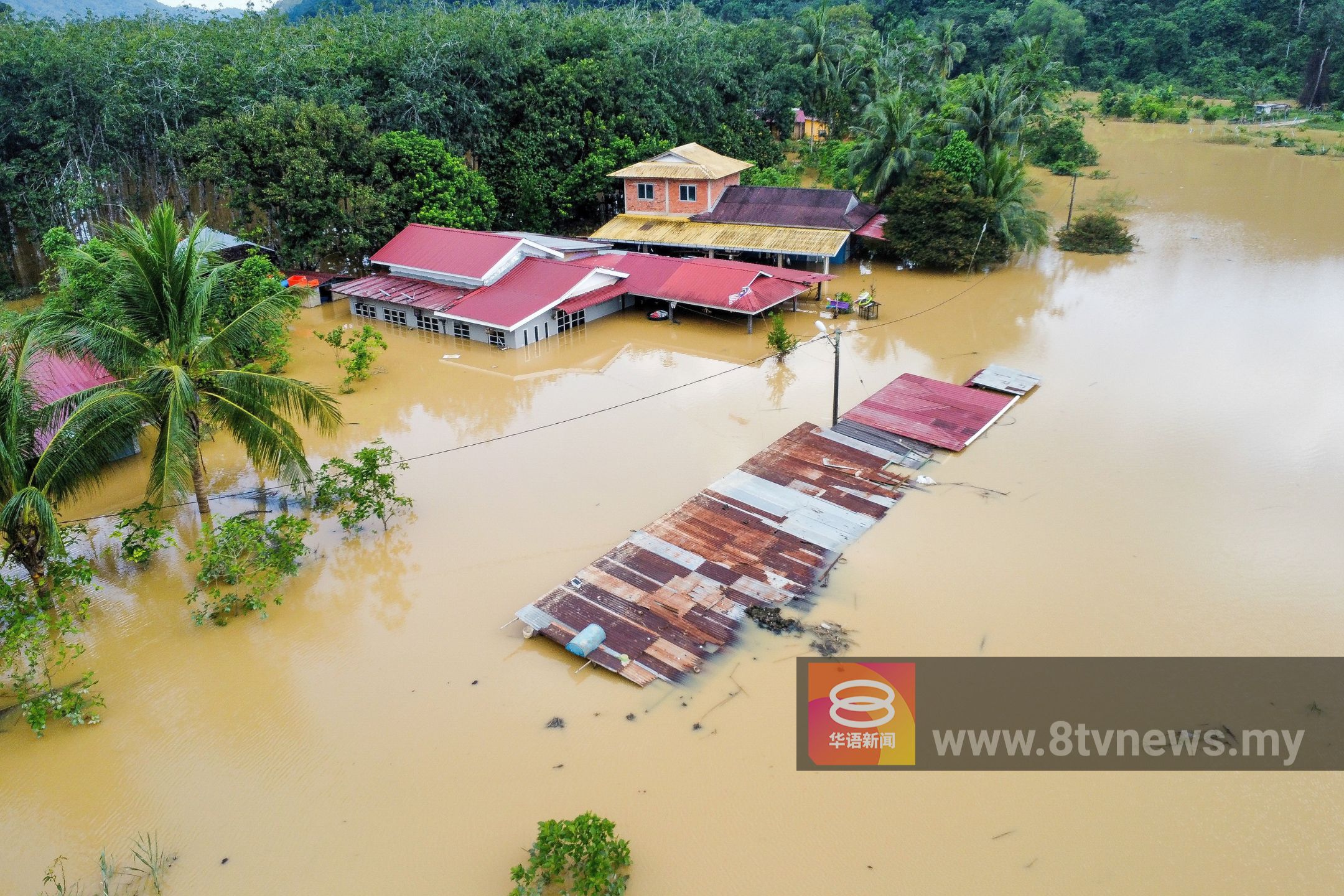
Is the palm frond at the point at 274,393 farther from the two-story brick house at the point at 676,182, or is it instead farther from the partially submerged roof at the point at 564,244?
the two-story brick house at the point at 676,182

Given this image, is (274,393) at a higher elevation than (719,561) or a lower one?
higher

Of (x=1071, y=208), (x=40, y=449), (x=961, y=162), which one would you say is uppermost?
(x=961, y=162)

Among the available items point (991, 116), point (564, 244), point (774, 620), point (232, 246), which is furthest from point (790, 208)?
point (774, 620)

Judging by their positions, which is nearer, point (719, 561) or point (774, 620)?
point (774, 620)

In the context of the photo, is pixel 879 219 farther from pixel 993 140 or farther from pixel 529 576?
pixel 529 576

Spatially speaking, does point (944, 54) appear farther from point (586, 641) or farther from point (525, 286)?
point (586, 641)

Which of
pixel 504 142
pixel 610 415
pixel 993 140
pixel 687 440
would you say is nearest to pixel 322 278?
pixel 504 142

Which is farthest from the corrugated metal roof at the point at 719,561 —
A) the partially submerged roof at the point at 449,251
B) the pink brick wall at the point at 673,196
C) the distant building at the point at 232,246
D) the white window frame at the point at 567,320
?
the distant building at the point at 232,246

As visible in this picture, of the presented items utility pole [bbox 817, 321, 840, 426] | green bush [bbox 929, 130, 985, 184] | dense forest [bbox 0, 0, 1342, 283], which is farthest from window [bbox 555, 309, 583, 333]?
green bush [bbox 929, 130, 985, 184]
